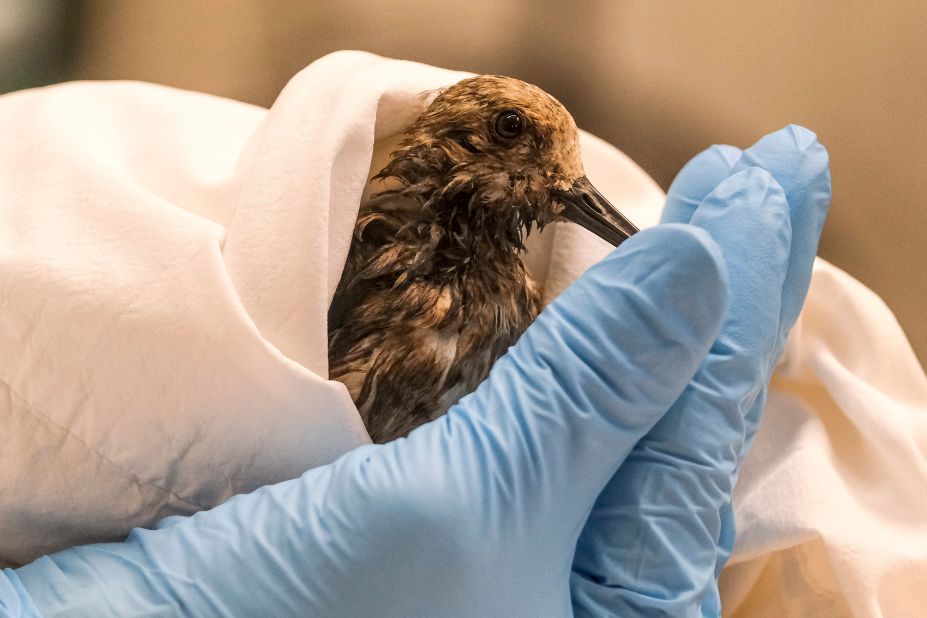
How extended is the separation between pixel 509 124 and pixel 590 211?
8 cm

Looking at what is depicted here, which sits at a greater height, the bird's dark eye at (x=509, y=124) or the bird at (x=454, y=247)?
the bird's dark eye at (x=509, y=124)

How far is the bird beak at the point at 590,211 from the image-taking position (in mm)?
604

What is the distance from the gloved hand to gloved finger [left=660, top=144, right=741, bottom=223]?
20 centimetres

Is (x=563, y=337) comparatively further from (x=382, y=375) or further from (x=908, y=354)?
(x=908, y=354)

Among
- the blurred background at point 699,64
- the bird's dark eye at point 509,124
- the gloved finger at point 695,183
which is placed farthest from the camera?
the blurred background at point 699,64

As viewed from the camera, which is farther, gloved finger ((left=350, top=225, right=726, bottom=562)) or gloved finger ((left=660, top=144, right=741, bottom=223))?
gloved finger ((left=660, top=144, right=741, bottom=223))

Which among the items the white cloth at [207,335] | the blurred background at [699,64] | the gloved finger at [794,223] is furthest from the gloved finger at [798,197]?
the blurred background at [699,64]

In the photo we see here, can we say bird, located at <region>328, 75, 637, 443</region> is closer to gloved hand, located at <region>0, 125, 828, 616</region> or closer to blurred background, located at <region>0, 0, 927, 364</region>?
gloved hand, located at <region>0, 125, 828, 616</region>

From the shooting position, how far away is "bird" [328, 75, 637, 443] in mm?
579

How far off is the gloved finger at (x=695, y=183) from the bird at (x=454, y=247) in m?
0.11

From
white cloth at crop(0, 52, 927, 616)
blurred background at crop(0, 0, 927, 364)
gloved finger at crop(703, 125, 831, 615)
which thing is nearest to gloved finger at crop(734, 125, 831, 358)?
gloved finger at crop(703, 125, 831, 615)

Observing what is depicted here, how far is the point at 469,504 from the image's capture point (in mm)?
479

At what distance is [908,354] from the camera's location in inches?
30.1

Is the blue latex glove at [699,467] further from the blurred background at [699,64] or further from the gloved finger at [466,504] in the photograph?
the blurred background at [699,64]
